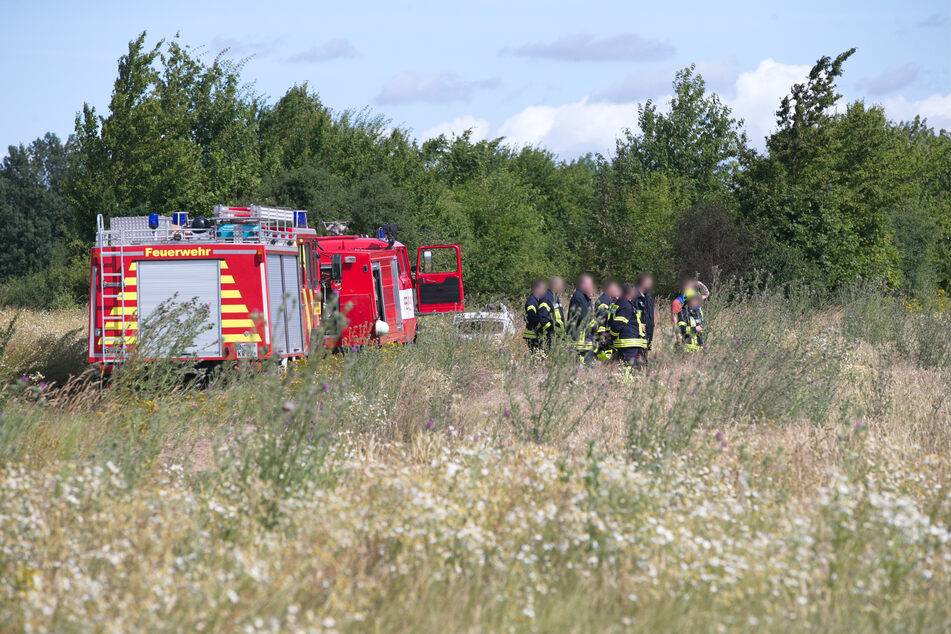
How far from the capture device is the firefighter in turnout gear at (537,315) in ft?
35.9

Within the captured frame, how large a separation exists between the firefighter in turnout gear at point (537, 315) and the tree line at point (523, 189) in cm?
1081

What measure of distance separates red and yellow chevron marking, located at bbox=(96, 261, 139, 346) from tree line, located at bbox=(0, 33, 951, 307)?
1465cm

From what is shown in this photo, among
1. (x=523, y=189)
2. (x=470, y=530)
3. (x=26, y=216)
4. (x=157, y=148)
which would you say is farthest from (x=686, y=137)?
(x=26, y=216)

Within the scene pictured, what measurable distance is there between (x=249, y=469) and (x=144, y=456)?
3.15 ft

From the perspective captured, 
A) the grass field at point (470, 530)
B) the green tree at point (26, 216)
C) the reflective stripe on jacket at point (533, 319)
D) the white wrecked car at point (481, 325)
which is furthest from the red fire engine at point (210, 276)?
the green tree at point (26, 216)

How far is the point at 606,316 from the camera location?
1108 centimetres

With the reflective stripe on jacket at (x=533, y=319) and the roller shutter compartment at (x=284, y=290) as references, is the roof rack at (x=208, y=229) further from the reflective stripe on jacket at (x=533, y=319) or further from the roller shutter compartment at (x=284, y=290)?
the reflective stripe on jacket at (x=533, y=319)

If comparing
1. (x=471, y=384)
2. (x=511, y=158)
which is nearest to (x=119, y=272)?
(x=471, y=384)

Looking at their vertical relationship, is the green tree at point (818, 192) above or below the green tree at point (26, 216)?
below

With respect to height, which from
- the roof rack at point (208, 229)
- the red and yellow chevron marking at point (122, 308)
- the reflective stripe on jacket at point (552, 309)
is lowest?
the reflective stripe on jacket at point (552, 309)

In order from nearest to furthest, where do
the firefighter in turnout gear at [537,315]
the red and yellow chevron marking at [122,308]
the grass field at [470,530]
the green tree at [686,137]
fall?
the grass field at [470,530] < the red and yellow chevron marking at [122,308] < the firefighter in turnout gear at [537,315] < the green tree at [686,137]

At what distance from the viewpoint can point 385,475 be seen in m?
5.11

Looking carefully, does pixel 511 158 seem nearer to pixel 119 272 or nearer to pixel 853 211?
pixel 853 211

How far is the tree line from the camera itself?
24516 millimetres
